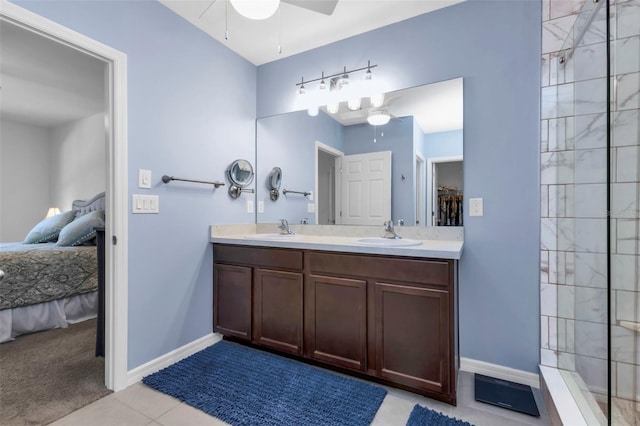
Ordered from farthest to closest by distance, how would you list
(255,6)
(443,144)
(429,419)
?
(443,144)
(429,419)
(255,6)

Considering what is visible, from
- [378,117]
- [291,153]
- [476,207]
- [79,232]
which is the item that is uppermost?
[378,117]

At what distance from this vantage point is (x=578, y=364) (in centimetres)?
158

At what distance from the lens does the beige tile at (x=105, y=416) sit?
1478 millimetres

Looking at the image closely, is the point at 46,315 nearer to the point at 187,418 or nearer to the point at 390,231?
the point at 187,418

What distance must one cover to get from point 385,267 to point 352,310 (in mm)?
355

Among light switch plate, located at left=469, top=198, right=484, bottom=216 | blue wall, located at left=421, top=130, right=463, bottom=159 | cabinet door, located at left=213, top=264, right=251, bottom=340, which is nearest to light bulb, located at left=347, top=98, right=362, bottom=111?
blue wall, located at left=421, top=130, right=463, bottom=159

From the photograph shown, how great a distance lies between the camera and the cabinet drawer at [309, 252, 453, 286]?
1.60m

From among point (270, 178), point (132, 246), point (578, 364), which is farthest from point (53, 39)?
point (578, 364)

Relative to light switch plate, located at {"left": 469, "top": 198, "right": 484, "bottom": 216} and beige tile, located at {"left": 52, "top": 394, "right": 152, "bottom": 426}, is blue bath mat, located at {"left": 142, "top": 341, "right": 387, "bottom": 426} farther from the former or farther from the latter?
light switch plate, located at {"left": 469, "top": 198, "right": 484, "bottom": 216}

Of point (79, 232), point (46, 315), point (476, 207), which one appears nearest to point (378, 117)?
point (476, 207)

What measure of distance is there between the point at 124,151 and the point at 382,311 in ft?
6.00

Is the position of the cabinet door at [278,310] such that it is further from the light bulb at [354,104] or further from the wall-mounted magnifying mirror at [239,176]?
the light bulb at [354,104]

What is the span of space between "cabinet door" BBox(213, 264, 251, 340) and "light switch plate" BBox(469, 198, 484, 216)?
1638mm

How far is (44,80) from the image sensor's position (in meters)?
3.23
